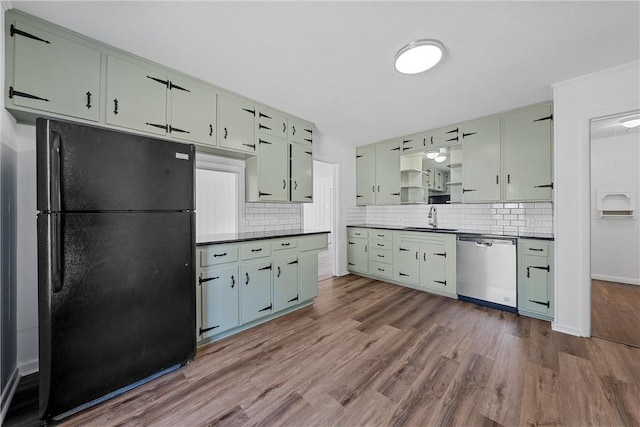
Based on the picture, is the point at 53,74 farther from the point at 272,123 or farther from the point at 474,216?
the point at 474,216

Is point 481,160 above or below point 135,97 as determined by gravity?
below

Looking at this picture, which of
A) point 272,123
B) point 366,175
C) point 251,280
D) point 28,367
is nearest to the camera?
point 28,367

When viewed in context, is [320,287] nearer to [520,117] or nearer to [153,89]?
[153,89]

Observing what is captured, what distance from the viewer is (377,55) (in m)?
2.02

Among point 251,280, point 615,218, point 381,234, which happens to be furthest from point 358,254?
point 615,218

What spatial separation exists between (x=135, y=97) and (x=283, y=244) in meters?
1.89

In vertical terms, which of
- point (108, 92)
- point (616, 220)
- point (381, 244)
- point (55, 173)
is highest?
point (108, 92)

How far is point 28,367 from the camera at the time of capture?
1.85m

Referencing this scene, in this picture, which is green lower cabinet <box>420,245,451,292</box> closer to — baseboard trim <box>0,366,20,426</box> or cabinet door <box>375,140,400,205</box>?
cabinet door <box>375,140,400,205</box>

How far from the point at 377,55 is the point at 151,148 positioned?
1.88 meters

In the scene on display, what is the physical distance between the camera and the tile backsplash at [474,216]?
126 inches

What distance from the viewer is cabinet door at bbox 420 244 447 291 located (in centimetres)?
343

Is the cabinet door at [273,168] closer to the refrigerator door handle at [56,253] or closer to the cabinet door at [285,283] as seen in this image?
the cabinet door at [285,283]

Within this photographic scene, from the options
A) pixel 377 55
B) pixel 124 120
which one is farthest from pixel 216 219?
pixel 377 55
